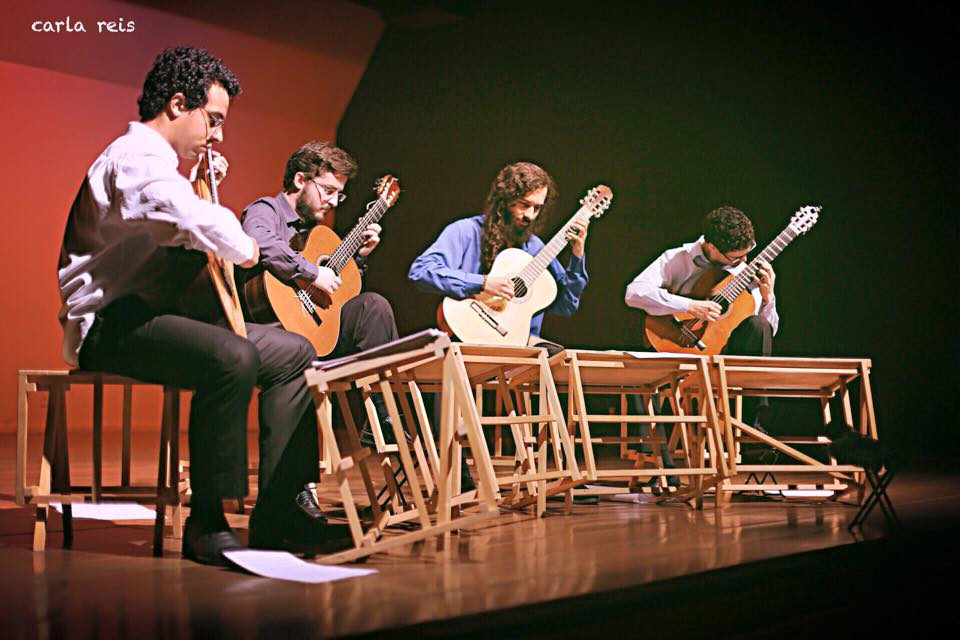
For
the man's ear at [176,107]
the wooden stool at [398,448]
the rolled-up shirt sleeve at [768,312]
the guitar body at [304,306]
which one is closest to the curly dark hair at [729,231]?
the rolled-up shirt sleeve at [768,312]

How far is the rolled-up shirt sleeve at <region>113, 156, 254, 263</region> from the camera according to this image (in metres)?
2.21

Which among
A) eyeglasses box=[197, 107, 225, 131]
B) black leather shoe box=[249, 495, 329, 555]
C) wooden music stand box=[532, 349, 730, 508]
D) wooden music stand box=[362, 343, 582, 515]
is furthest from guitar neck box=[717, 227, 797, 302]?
eyeglasses box=[197, 107, 225, 131]

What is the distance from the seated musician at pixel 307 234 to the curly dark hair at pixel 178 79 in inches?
37.5

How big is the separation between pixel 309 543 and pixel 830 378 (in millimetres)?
2162

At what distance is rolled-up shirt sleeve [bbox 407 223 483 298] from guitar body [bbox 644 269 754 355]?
3.08 ft

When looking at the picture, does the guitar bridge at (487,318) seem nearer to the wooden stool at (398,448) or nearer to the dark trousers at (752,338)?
the dark trousers at (752,338)

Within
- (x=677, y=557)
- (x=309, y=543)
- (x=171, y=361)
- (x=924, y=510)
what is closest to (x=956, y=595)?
(x=924, y=510)

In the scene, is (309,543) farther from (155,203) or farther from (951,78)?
(951,78)

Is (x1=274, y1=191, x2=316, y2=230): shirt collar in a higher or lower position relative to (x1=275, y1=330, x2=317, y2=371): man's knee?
higher

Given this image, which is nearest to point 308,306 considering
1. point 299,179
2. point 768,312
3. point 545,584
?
point 299,179

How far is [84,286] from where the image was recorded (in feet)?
7.57

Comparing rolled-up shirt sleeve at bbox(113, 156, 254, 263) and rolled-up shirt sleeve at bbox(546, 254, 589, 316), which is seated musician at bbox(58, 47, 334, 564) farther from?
rolled-up shirt sleeve at bbox(546, 254, 589, 316)

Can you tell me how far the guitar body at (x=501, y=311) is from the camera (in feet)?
12.2

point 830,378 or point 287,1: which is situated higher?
point 287,1
